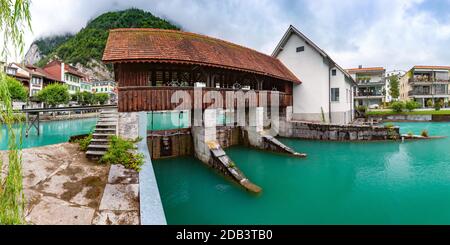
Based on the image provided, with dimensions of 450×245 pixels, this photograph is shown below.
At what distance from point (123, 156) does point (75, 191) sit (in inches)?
86.0

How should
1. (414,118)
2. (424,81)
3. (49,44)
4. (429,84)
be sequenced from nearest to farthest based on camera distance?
(414,118), (429,84), (424,81), (49,44)

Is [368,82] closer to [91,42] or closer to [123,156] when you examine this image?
[123,156]

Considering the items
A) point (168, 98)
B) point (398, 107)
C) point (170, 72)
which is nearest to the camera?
point (168, 98)

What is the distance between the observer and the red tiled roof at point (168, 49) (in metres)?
9.93

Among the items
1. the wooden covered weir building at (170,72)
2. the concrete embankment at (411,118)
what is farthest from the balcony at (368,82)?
the wooden covered weir building at (170,72)

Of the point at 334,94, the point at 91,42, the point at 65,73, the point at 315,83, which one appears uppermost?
the point at 91,42

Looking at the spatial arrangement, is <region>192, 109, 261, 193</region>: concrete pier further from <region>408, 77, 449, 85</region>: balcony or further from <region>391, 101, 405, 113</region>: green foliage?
<region>408, 77, 449, 85</region>: balcony

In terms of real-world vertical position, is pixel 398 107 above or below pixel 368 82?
below

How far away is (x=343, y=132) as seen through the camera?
18.5m

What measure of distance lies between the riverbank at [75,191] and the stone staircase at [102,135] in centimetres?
35

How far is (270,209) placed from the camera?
731 centimetres

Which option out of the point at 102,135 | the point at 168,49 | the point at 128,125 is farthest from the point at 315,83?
the point at 102,135
